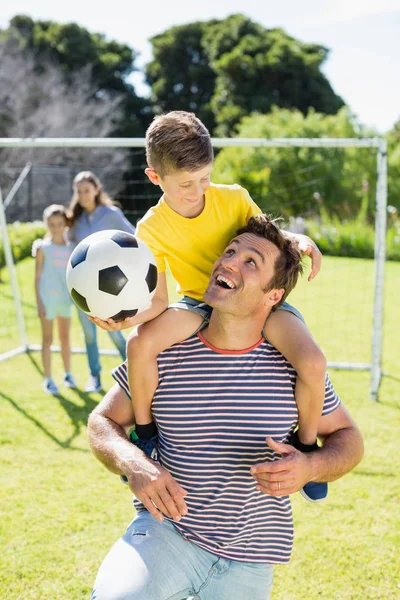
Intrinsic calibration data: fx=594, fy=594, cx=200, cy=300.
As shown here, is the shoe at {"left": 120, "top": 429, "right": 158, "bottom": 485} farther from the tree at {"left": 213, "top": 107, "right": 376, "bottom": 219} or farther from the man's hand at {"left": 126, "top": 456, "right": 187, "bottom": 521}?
the tree at {"left": 213, "top": 107, "right": 376, "bottom": 219}

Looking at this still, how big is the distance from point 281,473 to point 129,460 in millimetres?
487

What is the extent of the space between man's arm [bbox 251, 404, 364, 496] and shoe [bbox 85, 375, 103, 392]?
3.88 metres

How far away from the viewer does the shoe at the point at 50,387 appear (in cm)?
570

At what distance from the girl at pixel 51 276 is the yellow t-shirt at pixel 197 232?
3.40 m

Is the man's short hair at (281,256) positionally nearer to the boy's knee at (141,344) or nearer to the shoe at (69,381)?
the boy's knee at (141,344)

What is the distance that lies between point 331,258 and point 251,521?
13603 mm

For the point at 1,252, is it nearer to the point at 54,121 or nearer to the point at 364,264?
the point at 364,264

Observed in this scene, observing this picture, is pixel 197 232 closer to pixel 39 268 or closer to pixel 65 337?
pixel 39 268

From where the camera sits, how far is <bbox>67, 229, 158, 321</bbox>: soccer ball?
2.16m

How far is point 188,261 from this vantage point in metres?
2.52

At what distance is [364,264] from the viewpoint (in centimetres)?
1445

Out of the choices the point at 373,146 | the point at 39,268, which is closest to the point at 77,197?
the point at 39,268

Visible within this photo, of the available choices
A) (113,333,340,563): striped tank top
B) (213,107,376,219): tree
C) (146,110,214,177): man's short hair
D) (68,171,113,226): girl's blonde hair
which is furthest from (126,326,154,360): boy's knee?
(213,107,376,219): tree

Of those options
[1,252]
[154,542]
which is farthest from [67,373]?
[1,252]
